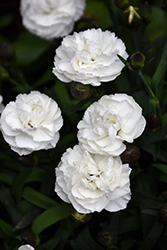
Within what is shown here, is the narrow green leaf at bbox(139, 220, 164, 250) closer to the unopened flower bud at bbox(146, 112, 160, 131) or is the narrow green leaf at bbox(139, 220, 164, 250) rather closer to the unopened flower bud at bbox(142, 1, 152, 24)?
the unopened flower bud at bbox(146, 112, 160, 131)

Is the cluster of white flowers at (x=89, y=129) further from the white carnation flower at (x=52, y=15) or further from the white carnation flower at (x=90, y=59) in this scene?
the white carnation flower at (x=52, y=15)

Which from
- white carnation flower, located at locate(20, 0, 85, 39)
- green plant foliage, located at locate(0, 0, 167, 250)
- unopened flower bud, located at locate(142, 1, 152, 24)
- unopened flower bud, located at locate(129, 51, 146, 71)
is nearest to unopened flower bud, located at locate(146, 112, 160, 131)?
green plant foliage, located at locate(0, 0, 167, 250)

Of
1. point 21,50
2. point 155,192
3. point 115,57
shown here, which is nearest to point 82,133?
point 115,57

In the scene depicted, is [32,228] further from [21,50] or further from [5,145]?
[21,50]

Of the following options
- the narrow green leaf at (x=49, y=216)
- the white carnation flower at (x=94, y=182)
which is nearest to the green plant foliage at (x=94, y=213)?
the narrow green leaf at (x=49, y=216)

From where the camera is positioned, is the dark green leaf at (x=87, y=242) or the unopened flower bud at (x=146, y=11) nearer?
the dark green leaf at (x=87, y=242)

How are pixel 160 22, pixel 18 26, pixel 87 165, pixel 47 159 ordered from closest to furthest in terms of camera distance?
pixel 87 165 < pixel 47 159 < pixel 160 22 < pixel 18 26

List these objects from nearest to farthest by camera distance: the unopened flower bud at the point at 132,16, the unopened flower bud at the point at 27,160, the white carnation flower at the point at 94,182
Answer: the white carnation flower at the point at 94,182 → the unopened flower bud at the point at 27,160 → the unopened flower bud at the point at 132,16
